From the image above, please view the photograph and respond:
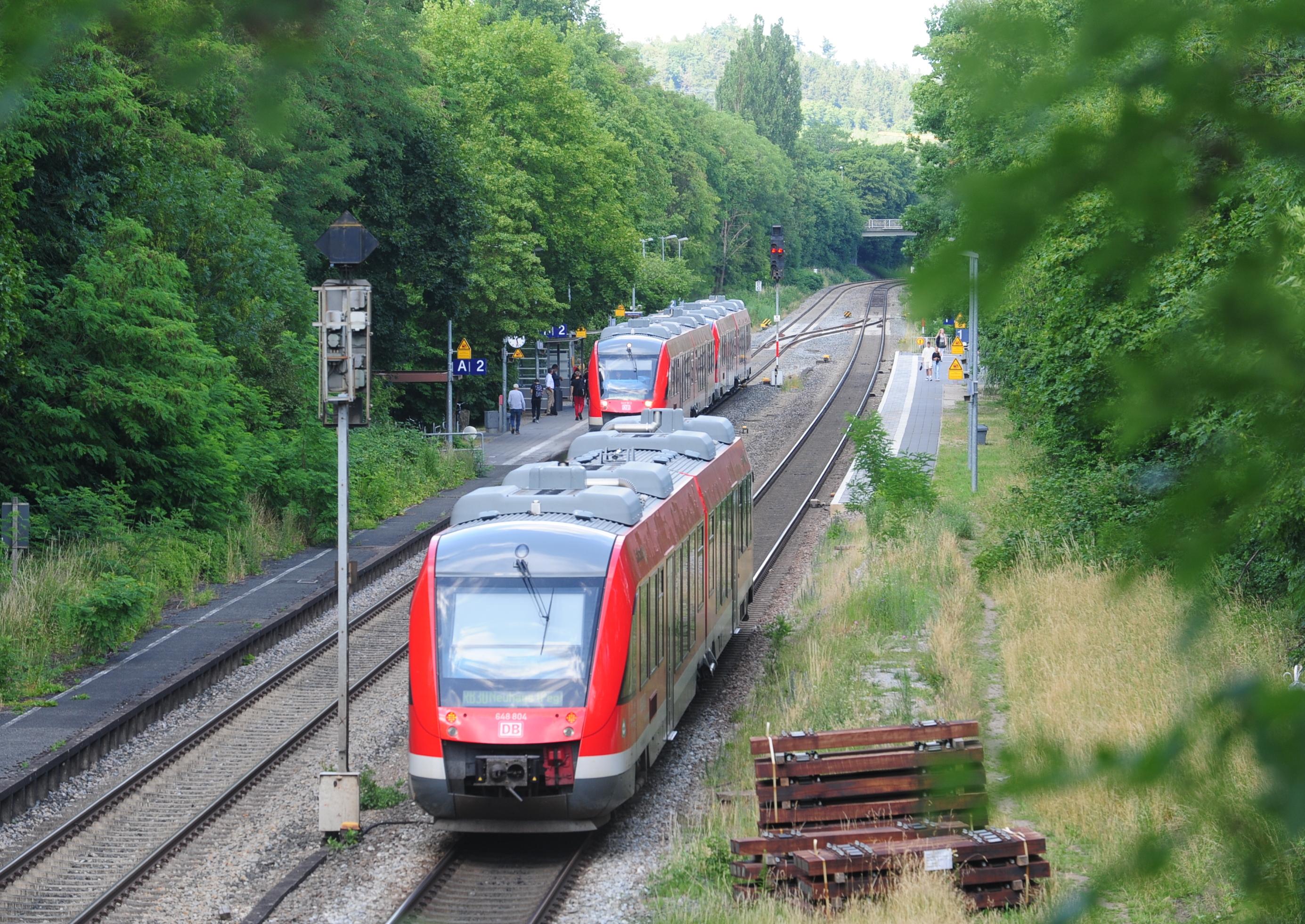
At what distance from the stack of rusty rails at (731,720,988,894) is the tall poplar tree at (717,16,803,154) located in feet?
411

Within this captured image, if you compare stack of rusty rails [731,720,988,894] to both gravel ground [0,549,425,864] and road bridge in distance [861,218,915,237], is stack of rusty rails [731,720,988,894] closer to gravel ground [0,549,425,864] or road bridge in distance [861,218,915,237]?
gravel ground [0,549,425,864]

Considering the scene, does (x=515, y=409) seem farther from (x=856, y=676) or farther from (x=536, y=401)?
(x=856, y=676)

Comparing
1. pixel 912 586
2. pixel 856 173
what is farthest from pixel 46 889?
pixel 856 173

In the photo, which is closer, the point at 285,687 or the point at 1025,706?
the point at 1025,706

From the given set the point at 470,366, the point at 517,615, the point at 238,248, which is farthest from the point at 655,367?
the point at 517,615

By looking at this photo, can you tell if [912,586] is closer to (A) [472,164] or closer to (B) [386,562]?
(B) [386,562]

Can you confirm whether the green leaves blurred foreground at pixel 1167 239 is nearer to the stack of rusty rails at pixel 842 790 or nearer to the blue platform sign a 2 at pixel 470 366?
the stack of rusty rails at pixel 842 790

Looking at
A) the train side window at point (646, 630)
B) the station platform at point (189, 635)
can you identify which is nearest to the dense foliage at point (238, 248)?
the station platform at point (189, 635)

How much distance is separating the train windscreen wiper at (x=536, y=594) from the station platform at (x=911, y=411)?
17.7 meters

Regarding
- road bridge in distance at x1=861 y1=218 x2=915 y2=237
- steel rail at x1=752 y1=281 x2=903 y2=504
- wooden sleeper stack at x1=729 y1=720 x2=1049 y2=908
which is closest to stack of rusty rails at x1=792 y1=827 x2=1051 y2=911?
wooden sleeper stack at x1=729 y1=720 x2=1049 y2=908

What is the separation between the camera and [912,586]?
2108 centimetres

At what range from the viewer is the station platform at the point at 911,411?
34281 millimetres

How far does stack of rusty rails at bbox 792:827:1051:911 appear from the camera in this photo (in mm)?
10578

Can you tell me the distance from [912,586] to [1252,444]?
18.9 metres
